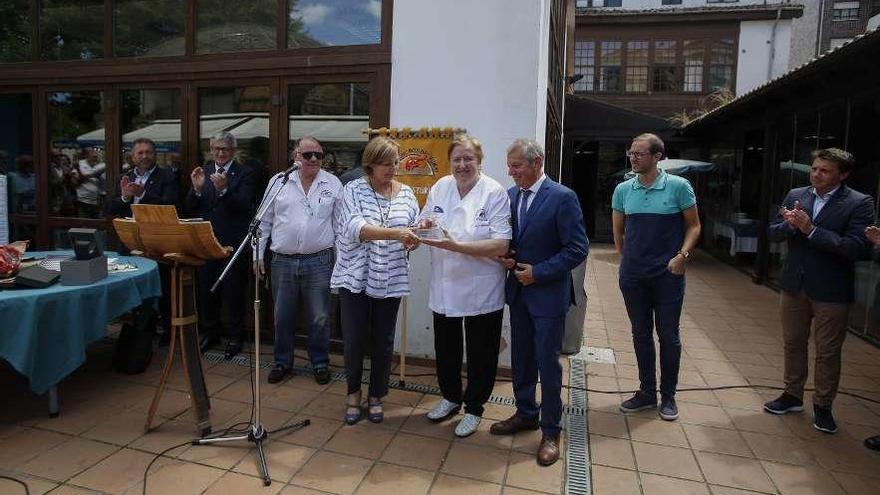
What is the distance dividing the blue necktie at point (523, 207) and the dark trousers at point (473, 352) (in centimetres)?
50

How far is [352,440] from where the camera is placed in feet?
10.1

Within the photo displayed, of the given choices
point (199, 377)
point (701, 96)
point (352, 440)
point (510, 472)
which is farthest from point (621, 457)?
point (701, 96)

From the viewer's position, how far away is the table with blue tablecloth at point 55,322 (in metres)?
2.93

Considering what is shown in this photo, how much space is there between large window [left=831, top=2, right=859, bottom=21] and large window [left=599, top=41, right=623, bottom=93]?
17737 mm

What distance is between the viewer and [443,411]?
3322 millimetres

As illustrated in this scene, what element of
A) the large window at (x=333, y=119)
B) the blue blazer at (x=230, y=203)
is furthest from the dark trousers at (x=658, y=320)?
the blue blazer at (x=230, y=203)

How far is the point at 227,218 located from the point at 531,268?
260cm

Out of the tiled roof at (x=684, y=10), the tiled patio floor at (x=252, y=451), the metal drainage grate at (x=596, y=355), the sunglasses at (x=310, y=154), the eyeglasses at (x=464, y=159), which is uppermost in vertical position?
the tiled roof at (x=684, y=10)

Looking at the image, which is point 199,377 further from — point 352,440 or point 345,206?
point 345,206

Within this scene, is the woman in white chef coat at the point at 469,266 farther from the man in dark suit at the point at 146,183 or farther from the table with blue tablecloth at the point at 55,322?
the man in dark suit at the point at 146,183

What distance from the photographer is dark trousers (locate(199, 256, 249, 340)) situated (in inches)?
173

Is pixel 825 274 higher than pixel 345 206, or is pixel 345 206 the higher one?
pixel 345 206

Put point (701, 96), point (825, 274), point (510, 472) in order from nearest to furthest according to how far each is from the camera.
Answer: point (510, 472) → point (825, 274) → point (701, 96)

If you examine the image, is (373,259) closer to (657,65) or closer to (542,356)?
(542,356)
